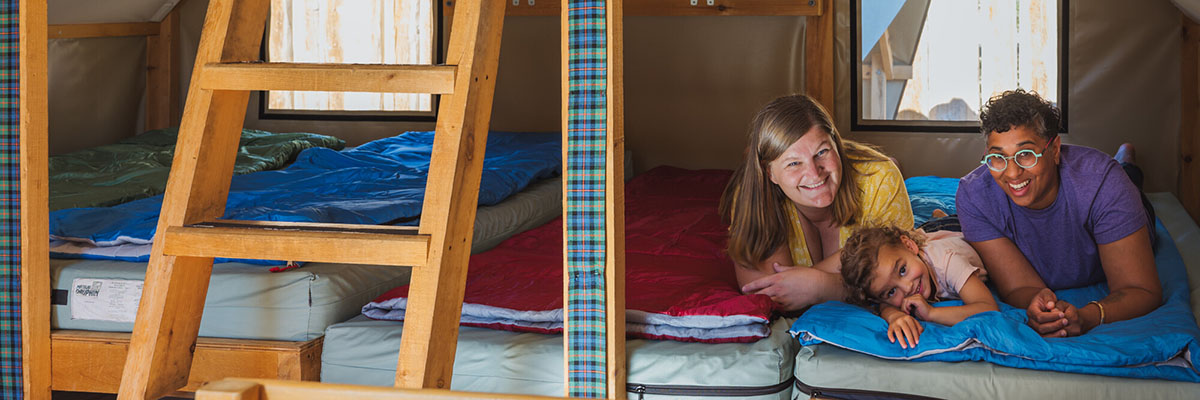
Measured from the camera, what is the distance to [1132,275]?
1.81 metres

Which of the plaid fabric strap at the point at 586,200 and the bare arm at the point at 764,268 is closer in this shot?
the plaid fabric strap at the point at 586,200

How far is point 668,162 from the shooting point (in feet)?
15.0

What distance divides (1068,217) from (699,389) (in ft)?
2.83

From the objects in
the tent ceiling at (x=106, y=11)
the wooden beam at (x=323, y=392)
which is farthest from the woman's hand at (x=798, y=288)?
the tent ceiling at (x=106, y=11)

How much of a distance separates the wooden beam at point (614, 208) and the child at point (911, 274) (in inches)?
21.0

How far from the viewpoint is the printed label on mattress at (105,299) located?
6.12ft

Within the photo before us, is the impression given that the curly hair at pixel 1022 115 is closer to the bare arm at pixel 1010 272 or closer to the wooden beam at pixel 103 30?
the bare arm at pixel 1010 272

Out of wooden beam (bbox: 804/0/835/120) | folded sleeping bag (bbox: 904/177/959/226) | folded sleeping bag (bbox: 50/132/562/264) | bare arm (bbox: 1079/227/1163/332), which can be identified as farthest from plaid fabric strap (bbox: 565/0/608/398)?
wooden beam (bbox: 804/0/835/120)

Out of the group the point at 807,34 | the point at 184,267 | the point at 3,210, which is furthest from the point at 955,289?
the point at 807,34

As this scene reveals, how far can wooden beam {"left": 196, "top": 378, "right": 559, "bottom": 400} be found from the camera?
34.9 inches

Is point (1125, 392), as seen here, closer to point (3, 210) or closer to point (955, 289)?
point (955, 289)

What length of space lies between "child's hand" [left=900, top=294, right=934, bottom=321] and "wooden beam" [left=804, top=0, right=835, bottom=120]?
8.26 feet

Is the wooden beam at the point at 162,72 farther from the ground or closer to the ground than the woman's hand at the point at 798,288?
farther from the ground

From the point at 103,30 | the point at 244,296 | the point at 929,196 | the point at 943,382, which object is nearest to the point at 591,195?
the point at 943,382
